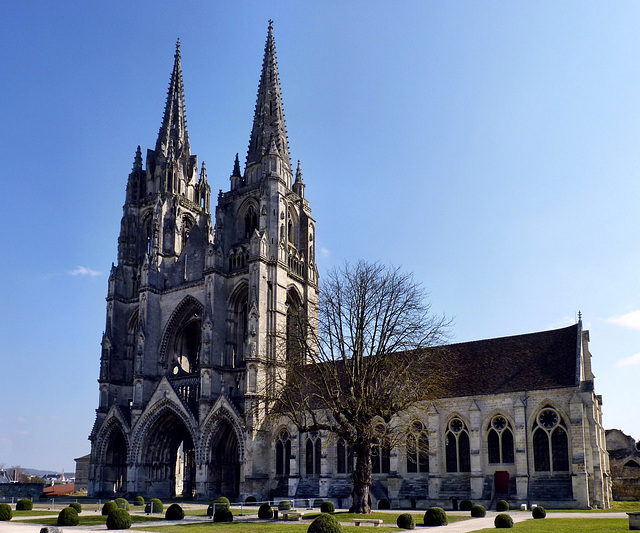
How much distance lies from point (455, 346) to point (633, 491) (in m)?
16.6

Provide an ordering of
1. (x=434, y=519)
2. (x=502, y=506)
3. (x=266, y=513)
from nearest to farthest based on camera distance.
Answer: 1. (x=434, y=519)
2. (x=266, y=513)
3. (x=502, y=506)

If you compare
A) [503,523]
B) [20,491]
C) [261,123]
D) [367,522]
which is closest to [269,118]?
[261,123]

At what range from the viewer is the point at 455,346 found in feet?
159

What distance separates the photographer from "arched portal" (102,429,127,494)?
2378 inches

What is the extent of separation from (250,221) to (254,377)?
651 inches

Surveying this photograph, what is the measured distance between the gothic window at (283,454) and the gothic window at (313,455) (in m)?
1.66

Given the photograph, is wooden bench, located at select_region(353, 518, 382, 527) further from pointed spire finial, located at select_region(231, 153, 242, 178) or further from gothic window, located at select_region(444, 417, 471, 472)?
pointed spire finial, located at select_region(231, 153, 242, 178)

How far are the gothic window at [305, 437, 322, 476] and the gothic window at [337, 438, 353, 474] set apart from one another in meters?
1.71

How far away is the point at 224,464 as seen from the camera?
5481 centimetres

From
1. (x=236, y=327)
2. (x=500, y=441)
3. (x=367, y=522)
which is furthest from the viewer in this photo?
(x=236, y=327)

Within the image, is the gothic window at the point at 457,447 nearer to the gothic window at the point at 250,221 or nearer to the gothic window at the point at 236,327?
the gothic window at the point at 236,327

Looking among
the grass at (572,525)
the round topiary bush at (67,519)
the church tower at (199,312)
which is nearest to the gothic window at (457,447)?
the grass at (572,525)

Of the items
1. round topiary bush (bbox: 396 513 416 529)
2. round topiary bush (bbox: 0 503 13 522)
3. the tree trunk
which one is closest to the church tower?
the tree trunk

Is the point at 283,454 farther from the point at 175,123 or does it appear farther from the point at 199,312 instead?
the point at 175,123
